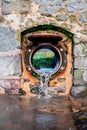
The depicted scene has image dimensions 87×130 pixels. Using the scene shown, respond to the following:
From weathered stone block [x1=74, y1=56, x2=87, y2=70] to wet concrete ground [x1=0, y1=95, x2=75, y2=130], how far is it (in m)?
0.40

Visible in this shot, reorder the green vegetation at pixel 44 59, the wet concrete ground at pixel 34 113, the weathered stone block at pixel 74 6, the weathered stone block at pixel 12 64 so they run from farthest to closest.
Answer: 1. the green vegetation at pixel 44 59
2. the weathered stone block at pixel 12 64
3. the weathered stone block at pixel 74 6
4. the wet concrete ground at pixel 34 113

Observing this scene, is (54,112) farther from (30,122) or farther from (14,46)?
(14,46)

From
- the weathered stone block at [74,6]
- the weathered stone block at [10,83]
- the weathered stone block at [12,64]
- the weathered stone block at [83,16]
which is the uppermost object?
the weathered stone block at [74,6]

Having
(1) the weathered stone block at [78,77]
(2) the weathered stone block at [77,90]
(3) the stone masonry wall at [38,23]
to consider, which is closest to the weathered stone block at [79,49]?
(3) the stone masonry wall at [38,23]

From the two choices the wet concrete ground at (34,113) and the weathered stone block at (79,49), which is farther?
the weathered stone block at (79,49)

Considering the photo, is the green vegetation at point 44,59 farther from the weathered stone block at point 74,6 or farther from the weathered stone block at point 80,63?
the weathered stone block at point 74,6

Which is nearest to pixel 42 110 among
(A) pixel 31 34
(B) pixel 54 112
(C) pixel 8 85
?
(B) pixel 54 112

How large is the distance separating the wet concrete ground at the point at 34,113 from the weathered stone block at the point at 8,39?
Answer: 56 centimetres

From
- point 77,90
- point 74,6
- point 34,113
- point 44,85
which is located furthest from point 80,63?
point 34,113

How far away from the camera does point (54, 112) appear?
9.52ft

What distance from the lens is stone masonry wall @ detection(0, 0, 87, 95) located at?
344 cm

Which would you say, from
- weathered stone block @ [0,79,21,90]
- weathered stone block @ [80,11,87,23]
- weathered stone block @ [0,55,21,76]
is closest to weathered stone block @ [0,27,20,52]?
weathered stone block @ [0,55,21,76]

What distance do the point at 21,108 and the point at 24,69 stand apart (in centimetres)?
72

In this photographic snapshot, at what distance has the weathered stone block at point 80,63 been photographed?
3.49m
